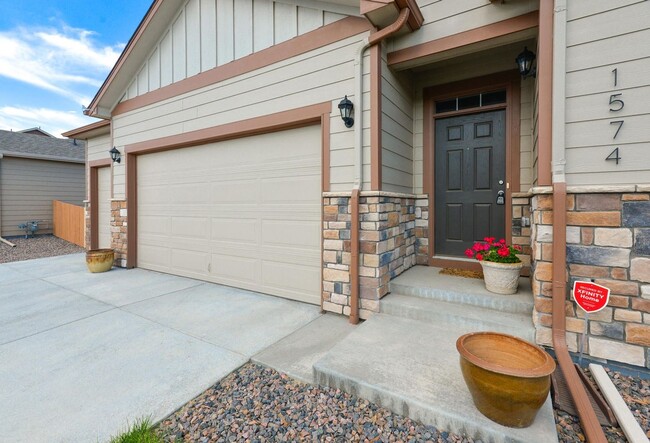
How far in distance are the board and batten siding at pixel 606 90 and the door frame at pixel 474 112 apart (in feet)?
3.69

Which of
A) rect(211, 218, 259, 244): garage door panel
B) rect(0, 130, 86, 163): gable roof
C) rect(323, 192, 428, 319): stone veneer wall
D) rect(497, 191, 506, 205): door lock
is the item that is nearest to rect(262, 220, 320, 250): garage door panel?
rect(211, 218, 259, 244): garage door panel

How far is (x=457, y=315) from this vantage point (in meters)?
2.53

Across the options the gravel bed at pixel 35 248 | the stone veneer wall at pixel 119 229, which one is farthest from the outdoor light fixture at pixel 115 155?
the gravel bed at pixel 35 248

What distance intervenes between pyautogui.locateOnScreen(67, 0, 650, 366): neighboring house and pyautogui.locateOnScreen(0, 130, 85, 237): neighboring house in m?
6.96

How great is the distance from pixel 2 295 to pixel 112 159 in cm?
274

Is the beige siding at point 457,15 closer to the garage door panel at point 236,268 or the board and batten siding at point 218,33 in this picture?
the board and batten siding at point 218,33

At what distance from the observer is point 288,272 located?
3738mm

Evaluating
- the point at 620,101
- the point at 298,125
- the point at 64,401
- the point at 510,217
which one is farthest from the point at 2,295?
the point at 620,101

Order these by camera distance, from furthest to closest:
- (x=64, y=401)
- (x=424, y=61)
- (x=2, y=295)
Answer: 1. (x=2, y=295)
2. (x=424, y=61)
3. (x=64, y=401)

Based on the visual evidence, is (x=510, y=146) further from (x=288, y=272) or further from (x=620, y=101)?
(x=288, y=272)

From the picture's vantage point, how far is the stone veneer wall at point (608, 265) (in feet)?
6.54

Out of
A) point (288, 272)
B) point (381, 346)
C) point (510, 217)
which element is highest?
point (510, 217)

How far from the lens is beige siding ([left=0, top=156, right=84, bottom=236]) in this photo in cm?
916

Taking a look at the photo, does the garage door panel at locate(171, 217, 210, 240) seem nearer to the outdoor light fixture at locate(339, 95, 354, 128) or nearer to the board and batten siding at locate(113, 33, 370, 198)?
the board and batten siding at locate(113, 33, 370, 198)
